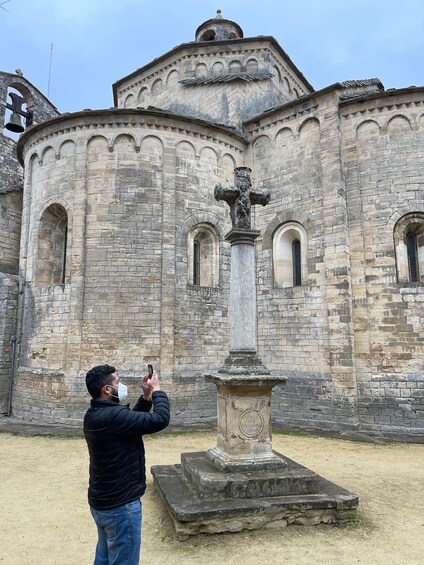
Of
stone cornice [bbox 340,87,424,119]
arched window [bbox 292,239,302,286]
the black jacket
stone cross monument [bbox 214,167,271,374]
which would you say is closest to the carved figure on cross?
stone cross monument [bbox 214,167,271,374]

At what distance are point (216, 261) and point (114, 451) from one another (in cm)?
955

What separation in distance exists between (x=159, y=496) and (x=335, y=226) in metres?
8.00

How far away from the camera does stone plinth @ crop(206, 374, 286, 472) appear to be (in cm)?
528

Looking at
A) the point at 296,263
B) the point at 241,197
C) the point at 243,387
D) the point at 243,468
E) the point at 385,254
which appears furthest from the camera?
the point at 296,263

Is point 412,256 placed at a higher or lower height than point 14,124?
lower

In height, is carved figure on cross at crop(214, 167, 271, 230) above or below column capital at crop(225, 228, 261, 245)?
above

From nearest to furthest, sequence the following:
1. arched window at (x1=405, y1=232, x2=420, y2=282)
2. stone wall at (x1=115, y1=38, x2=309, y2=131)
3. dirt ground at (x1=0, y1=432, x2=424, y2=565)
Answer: dirt ground at (x1=0, y1=432, x2=424, y2=565), arched window at (x1=405, y1=232, x2=420, y2=282), stone wall at (x1=115, y1=38, x2=309, y2=131)

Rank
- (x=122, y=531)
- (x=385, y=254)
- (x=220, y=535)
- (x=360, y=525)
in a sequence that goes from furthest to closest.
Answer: (x=385, y=254), (x=360, y=525), (x=220, y=535), (x=122, y=531)

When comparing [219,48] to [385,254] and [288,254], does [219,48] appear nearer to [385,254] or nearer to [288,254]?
[288,254]

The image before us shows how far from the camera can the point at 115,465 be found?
2928 millimetres

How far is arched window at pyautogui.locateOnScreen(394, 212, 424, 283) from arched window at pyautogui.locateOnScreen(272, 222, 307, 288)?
2516 millimetres

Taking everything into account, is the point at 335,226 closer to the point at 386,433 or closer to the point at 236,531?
the point at 386,433

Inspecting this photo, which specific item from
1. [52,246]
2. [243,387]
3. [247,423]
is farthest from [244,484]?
[52,246]

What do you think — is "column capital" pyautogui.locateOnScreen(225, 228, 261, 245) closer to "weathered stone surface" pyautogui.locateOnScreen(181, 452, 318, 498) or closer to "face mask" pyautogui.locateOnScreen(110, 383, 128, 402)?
"weathered stone surface" pyautogui.locateOnScreen(181, 452, 318, 498)
